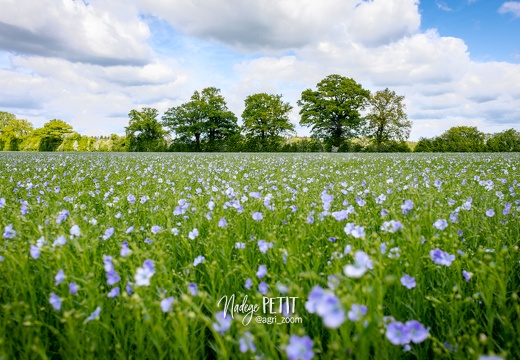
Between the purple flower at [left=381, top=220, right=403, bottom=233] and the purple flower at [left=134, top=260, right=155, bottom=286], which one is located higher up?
the purple flower at [left=381, top=220, right=403, bottom=233]

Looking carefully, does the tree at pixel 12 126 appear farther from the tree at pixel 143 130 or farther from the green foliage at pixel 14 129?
the tree at pixel 143 130

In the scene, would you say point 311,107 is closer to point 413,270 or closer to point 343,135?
point 343,135

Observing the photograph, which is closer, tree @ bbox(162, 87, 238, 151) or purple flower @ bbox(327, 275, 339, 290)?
purple flower @ bbox(327, 275, 339, 290)

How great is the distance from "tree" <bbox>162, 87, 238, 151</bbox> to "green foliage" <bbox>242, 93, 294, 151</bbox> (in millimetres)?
3582

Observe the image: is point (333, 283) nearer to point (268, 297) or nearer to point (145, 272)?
point (268, 297)

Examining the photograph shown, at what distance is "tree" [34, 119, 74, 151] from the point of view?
208 feet

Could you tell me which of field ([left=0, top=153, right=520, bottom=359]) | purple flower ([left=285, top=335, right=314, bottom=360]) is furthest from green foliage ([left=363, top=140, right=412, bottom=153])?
purple flower ([left=285, top=335, right=314, bottom=360])

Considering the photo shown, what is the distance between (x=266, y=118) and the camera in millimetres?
53750

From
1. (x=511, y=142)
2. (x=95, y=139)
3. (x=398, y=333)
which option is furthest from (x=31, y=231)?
(x=95, y=139)

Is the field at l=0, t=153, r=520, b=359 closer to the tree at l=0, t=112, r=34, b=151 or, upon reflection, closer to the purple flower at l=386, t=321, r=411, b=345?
the purple flower at l=386, t=321, r=411, b=345

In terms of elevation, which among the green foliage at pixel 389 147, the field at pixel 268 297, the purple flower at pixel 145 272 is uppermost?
the green foliage at pixel 389 147

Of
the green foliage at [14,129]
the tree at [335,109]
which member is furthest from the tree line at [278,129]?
the green foliage at [14,129]

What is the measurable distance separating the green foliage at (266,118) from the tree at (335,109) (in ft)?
15.6

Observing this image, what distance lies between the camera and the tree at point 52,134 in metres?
63.2
